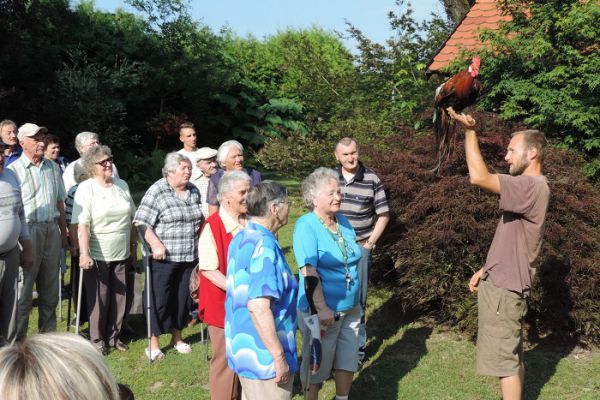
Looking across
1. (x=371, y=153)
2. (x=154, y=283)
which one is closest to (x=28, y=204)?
(x=154, y=283)

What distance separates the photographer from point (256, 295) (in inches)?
128

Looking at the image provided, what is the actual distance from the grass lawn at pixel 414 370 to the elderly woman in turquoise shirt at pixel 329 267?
2.37ft

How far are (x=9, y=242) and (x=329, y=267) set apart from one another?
101 inches

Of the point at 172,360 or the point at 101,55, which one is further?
the point at 101,55

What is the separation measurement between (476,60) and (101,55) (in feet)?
51.7

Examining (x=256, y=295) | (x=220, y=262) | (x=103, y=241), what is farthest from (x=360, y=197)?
(x=256, y=295)

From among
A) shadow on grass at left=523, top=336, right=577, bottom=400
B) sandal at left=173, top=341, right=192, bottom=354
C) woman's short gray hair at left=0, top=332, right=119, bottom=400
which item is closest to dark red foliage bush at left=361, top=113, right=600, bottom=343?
shadow on grass at left=523, top=336, right=577, bottom=400

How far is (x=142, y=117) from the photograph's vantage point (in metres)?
19.3

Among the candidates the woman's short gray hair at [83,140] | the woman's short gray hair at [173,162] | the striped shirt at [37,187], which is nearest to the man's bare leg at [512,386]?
the woman's short gray hair at [173,162]

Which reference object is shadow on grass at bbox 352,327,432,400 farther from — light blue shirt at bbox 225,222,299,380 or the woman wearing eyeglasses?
the woman wearing eyeglasses

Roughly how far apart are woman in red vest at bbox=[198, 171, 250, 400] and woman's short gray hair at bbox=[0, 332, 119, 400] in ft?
9.15

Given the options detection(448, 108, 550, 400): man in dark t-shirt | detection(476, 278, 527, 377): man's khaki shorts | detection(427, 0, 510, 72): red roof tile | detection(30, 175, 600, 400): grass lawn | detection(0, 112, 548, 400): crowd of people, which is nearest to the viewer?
detection(0, 112, 548, 400): crowd of people

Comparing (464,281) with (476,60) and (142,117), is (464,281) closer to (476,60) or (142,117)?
(476,60)

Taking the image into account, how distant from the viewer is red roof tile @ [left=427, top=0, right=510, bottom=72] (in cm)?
993
